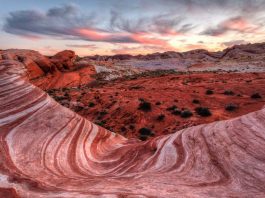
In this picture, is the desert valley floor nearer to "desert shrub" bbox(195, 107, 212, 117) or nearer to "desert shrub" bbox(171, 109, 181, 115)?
"desert shrub" bbox(195, 107, 212, 117)

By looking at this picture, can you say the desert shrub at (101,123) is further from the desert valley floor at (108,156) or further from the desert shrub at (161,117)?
the desert valley floor at (108,156)

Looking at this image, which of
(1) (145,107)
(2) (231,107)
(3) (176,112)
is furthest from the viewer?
(1) (145,107)

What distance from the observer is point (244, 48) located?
516ft

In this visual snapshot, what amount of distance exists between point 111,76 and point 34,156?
201ft

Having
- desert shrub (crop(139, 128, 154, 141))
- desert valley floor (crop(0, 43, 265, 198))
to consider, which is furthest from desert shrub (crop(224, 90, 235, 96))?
desert valley floor (crop(0, 43, 265, 198))

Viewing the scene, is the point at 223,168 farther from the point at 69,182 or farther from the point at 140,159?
the point at 69,182

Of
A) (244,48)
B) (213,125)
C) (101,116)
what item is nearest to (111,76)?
(101,116)

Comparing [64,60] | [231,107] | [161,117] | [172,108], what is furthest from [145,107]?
[64,60]

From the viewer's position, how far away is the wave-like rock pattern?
4.81 metres

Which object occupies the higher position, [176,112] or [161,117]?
[176,112]

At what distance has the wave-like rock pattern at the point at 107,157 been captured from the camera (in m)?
4.81

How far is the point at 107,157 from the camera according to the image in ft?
26.2

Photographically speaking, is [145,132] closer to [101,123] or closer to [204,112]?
[101,123]

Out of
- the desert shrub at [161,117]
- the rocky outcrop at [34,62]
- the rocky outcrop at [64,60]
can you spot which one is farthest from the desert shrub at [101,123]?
the rocky outcrop at [64,60]
